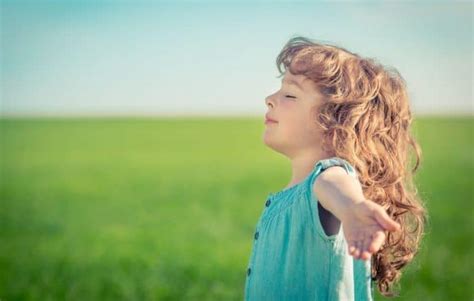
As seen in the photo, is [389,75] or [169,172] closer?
[389,75]

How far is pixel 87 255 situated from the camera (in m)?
7.09

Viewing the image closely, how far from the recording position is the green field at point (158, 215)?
19.0ft

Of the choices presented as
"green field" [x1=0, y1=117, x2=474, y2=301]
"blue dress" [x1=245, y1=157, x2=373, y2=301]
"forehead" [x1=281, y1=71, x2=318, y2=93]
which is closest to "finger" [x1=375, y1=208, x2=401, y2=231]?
"blue dress" [x1=245, y1=157, x2=373, y2=301]

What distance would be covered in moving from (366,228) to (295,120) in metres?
0.75

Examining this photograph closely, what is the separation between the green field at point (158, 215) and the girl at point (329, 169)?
453 millimetres

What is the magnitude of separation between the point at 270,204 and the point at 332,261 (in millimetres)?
365

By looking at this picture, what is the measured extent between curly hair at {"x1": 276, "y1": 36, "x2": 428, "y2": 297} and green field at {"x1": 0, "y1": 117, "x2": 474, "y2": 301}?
0.33 metres

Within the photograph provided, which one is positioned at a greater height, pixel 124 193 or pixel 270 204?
pixel 124 193

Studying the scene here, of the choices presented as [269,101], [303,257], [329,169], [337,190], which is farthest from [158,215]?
[337,190]

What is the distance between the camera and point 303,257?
8.27 ft

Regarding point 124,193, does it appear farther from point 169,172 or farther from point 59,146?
point 59,146

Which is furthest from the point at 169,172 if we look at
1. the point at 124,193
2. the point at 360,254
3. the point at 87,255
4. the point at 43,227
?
the point at 360,254

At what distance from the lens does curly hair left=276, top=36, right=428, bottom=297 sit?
8.75 ft

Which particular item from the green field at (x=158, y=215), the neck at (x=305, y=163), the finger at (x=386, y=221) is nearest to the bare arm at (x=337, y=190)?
the finger at (x=386, y=221)
